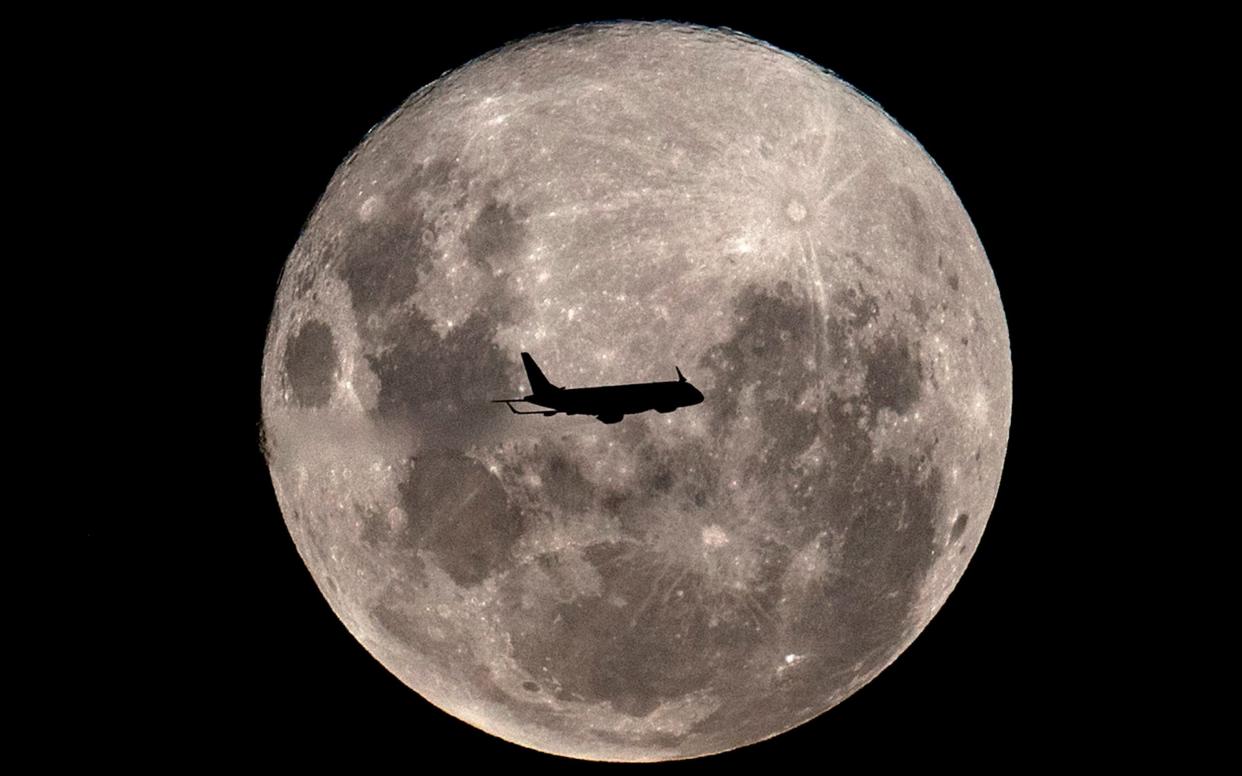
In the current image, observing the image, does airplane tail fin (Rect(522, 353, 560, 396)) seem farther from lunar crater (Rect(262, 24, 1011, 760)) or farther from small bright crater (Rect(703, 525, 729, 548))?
small bright crater (Rect(703, 525, 729, 548))

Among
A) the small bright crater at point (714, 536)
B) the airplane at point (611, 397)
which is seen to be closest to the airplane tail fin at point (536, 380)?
the airplane at point (611, 397)

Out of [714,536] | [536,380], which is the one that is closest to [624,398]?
[536,380]

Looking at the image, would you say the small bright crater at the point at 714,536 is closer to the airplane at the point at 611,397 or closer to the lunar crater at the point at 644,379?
the lunar crater at the point at 644,379

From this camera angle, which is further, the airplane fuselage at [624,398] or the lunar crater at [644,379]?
the lunar crater at [644,379]

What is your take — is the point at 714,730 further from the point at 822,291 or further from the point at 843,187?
the point at 843,187

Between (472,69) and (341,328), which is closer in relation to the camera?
(341,328)

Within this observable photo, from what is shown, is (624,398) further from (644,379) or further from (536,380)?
(536,380)

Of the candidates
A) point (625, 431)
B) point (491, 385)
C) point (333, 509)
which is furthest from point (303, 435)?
point (625, 431)
